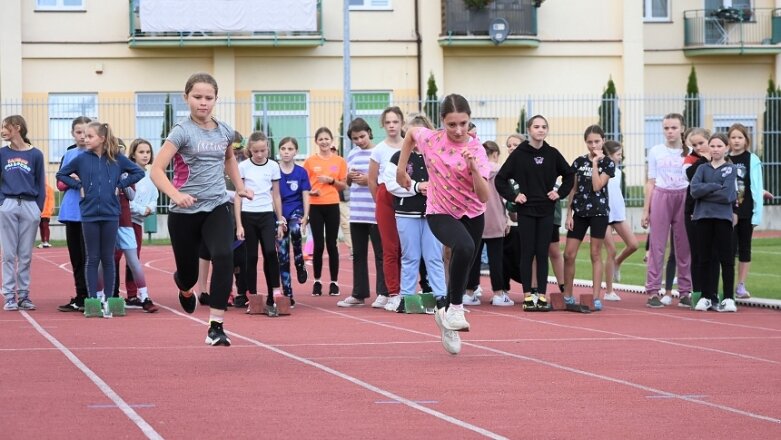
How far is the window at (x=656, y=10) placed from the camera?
4453cm

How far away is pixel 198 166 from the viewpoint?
10000 mm

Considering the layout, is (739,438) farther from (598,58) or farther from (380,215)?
(598,58)

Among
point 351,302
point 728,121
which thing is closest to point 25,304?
point 351,302

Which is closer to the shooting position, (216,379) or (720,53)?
(216,379)

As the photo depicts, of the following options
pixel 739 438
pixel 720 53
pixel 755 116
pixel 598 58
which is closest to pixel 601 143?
pixel 739 438

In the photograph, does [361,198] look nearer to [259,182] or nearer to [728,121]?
[259,182]

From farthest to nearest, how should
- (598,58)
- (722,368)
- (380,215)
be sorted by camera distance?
(598,58), (380,215), (722,368)

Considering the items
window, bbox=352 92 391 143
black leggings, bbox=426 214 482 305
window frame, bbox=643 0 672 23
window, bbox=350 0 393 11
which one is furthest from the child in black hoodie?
window frame, bbox=643 0 672 23

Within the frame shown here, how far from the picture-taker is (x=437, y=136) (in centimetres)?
1053

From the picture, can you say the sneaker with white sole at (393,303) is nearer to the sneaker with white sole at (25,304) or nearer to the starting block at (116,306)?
the starting block at (116,306)

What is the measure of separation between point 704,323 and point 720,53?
31.9 meters

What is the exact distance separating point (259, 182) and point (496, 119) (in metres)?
21.7

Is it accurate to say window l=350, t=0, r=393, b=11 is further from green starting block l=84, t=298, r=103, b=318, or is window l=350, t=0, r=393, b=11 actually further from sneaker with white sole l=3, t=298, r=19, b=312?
green starting block l=84, t=298, r=103, b=318

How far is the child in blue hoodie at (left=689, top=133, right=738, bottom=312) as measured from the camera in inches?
562
